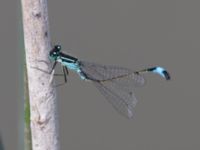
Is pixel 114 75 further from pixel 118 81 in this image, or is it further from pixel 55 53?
pixel 55 53

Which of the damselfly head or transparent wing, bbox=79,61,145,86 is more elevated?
the damselfly head

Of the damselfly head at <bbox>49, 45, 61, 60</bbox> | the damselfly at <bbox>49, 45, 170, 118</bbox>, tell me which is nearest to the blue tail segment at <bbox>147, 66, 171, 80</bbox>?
the damselfly at <bbox>49, 45, 170, 118</bbox>

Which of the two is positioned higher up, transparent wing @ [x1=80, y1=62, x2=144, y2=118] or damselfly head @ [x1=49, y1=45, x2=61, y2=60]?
damselfly head @ [x1=49, y1=45, x2=61, y2=60]

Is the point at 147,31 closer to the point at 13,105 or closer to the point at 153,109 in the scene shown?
the point at 153,109

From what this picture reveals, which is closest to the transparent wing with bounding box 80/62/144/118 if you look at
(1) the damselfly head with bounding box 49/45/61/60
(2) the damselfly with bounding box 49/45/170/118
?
(2) the damselfly with bounding box 49/45/170/118

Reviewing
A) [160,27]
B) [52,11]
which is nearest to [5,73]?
[52,11]

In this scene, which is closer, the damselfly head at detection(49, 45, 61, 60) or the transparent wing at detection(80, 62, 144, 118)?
the damselfly head at detection(49, 45, 61, 60)

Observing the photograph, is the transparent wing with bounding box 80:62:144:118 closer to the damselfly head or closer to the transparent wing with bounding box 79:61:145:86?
the transparent wing with bounding box 79:61:145:86

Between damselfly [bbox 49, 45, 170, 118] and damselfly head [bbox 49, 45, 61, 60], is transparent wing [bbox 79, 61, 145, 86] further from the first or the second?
damselfly head [bbox 49, 45, 61, 60]

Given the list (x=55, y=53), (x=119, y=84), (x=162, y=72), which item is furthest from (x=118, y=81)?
(x=55, y=53)
